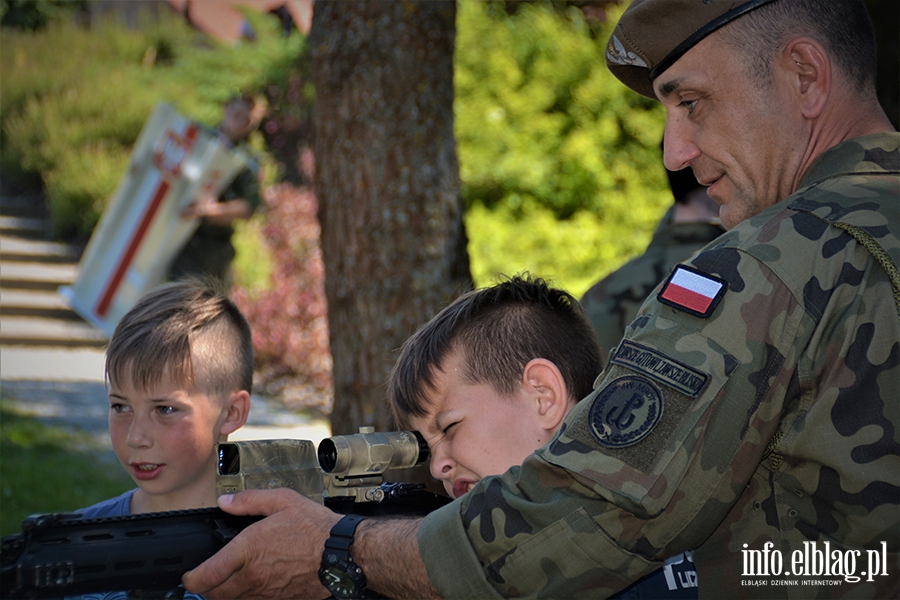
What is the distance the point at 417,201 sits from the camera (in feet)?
13.9

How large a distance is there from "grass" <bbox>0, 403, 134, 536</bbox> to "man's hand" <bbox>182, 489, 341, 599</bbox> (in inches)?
164

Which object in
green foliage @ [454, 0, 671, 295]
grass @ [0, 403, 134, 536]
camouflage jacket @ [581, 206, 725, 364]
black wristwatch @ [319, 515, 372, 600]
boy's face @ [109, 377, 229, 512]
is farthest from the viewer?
green foliage @ [454, 0, 671, 295]

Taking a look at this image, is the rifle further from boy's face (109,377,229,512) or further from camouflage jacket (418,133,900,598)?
boy's face (109,377,229,512)

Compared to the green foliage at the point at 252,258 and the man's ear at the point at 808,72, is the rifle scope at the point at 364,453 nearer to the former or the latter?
the man's ear at the point at 808,72

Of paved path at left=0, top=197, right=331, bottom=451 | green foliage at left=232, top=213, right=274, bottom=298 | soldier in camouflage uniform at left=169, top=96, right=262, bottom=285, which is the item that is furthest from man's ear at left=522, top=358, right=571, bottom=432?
green foliage at left=232, top=213, right=274, bottom=298

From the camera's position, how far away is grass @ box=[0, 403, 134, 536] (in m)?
6.11

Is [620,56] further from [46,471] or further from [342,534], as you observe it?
[46,471]

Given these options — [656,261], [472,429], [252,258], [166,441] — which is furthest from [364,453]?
[252,258]

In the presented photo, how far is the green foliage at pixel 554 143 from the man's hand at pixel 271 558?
27.5ft

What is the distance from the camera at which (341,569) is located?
1.90 metres

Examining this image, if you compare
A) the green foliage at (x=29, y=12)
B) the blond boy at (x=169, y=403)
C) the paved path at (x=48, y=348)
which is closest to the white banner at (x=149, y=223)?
the paved path at (x=48, y=348)

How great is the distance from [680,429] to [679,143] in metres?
0.75

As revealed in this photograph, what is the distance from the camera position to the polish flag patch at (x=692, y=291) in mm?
1658

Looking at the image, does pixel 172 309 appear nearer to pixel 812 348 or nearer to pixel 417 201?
pixel 417 201
